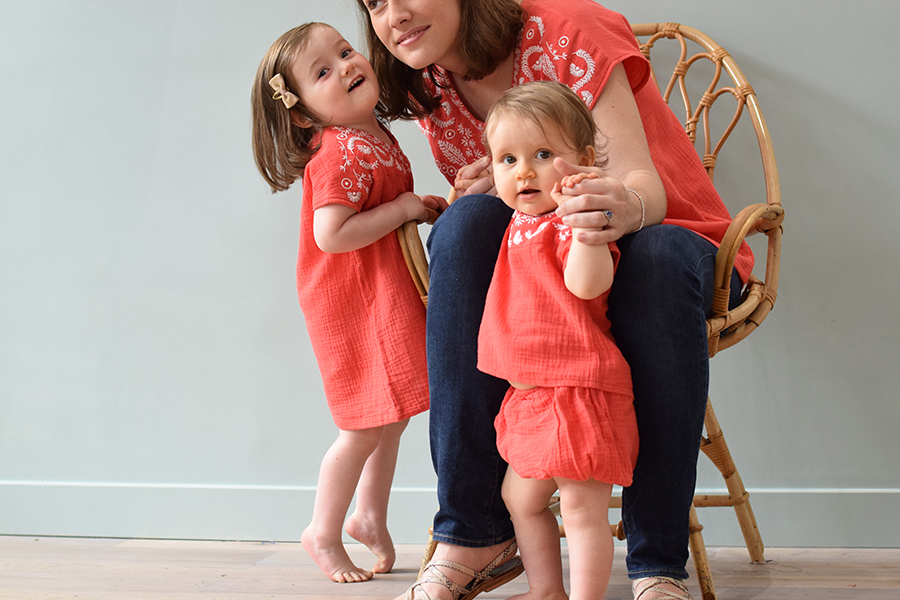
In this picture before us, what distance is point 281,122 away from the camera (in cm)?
119

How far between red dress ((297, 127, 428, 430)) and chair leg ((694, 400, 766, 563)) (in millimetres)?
480

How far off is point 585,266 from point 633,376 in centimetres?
16

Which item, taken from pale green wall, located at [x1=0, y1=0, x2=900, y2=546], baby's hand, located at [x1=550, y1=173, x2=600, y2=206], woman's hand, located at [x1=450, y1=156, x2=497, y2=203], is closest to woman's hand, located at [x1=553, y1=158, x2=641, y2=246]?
baby's hand, located at [x1=550, y1=173, x2=600, y2=206]

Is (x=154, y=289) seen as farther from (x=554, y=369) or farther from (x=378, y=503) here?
(x=554, y=369)

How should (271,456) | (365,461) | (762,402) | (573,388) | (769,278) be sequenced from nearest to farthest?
(573,388) < (769,278) < (365,461) < (762,402) < (271,456)

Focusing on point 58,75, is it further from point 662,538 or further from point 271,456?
point 662,538

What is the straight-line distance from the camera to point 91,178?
5.25ft

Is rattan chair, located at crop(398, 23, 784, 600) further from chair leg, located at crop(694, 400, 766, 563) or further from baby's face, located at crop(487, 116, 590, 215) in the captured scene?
baby's face, located at crop(487, 116, 590, 215)

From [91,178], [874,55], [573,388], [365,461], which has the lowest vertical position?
[365,461]

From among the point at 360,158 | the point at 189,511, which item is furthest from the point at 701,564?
the point at 189,511

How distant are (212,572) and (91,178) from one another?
2.95ft

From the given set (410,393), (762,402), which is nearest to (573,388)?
(410,393)

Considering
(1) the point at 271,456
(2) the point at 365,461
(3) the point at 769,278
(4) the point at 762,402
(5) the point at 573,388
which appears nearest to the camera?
(5) the point at 573,388

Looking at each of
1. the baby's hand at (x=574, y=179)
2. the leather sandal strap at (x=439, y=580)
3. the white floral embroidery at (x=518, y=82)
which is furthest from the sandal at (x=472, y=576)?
the white floral embroidery at (x=518, y=82)
